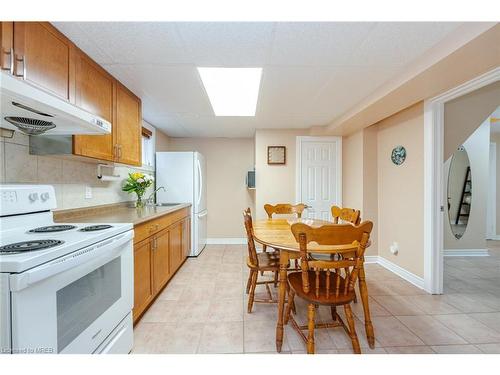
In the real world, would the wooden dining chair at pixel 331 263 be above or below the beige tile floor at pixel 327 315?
above

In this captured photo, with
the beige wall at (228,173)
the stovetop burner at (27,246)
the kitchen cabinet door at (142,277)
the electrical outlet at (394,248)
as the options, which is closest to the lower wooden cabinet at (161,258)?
the kitchen cabinet door at (142,277)

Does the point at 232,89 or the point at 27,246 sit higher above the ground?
the point at 232,89

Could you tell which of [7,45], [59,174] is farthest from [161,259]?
[7,45]

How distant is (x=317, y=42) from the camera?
5.22ft

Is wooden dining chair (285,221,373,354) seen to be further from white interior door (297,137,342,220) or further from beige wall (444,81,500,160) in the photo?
white interior door (297,137,342,220)

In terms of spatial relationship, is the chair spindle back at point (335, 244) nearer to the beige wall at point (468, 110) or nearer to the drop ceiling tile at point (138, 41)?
the drop ceiling tile at point (138, 41)

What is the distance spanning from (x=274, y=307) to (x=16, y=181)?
2.31 metres

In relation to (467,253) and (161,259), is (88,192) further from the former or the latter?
(467,253)

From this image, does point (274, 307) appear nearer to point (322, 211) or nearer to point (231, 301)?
point (231, 301)

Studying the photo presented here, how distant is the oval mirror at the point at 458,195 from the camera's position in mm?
3793

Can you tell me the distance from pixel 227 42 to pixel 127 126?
1.44 m

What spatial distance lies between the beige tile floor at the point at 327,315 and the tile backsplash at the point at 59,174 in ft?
4.14

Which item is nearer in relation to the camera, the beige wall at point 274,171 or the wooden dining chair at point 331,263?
the wooden dining chair at point 331,263

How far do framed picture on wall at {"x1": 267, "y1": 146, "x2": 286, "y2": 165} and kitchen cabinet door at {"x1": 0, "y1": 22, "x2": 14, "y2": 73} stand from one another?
3.30 metres
